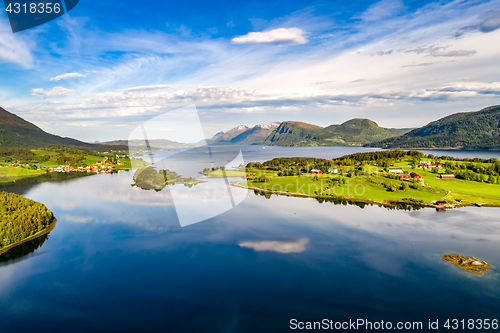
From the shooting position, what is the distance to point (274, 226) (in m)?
30.8

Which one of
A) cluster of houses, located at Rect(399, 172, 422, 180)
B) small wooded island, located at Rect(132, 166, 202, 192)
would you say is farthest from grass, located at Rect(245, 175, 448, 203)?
small wooded island, located at Rect(132, 166, 202, 192)

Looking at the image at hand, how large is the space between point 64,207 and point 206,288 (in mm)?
33690

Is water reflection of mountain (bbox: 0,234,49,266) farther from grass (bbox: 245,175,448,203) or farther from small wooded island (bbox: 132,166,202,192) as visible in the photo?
grass (bbox: 245,175,448,203)

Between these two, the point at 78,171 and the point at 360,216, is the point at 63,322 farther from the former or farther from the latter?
the point at 78,171

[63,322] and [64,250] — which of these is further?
[64,250]

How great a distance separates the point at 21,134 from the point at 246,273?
643ft

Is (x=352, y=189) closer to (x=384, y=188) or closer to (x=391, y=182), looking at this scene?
(x=384, y=188)

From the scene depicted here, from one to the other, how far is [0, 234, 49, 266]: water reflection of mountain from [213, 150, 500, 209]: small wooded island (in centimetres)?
3304

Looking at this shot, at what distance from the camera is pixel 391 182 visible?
160ft

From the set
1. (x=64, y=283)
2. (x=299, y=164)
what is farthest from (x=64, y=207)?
(x=299, y=164)
